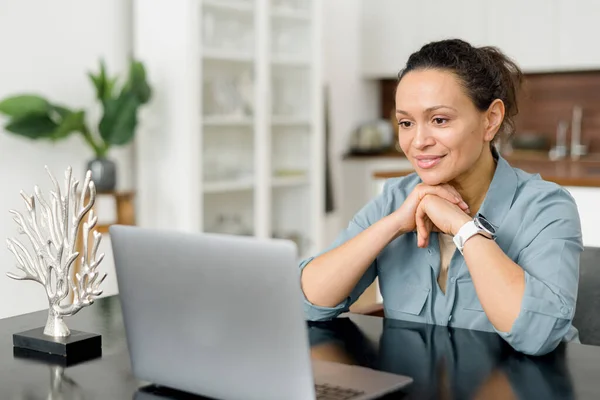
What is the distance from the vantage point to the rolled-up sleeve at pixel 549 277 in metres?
1.53

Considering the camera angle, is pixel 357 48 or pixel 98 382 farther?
pixel 357 48

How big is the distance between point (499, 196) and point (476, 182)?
0.08 m

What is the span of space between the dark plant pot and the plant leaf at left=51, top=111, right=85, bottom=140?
211 mm

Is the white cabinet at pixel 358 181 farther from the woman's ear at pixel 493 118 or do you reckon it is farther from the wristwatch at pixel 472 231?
the wristwatch at pixel 472 231

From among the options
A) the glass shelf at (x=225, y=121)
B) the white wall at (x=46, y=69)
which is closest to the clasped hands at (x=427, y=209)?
the white wall at (x=46, y=69)

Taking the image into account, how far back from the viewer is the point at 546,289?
1625 millimetres

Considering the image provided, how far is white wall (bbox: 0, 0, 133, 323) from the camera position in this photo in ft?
14.3

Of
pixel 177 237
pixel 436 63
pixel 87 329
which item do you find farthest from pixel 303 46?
pixel 177 237

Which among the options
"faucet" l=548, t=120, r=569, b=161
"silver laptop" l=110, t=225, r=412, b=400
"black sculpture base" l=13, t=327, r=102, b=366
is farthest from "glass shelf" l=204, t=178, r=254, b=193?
"silver laptop" l=110, t=225, r=412, b=400

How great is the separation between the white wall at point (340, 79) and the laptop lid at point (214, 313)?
5010 mm

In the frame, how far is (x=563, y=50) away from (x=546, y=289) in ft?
14.7

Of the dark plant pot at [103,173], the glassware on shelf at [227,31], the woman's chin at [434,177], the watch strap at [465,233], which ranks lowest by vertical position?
the dark plant pot at [103,173]

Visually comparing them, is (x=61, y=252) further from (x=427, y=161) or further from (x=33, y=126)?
(x=33, y=126)

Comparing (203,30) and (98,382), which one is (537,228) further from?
→ (203,30)
